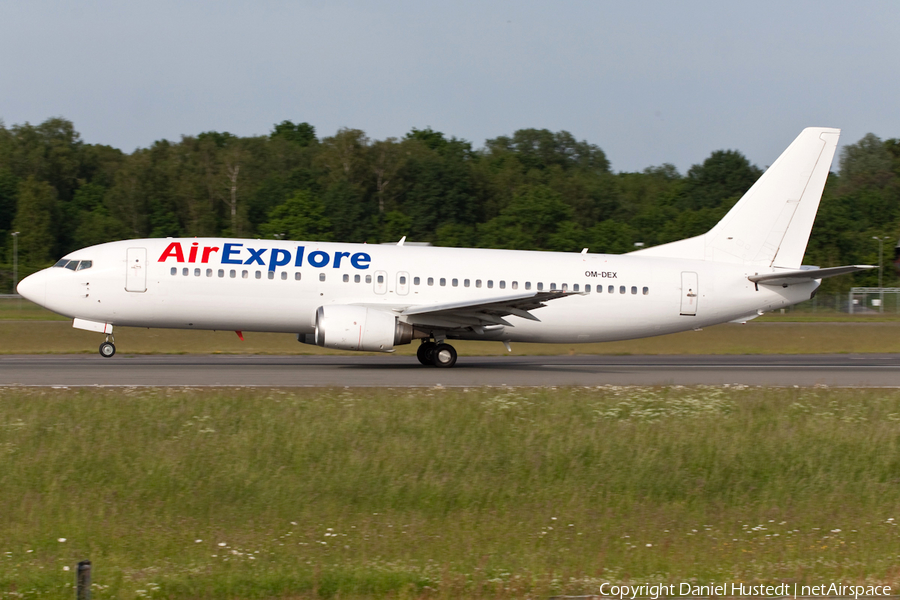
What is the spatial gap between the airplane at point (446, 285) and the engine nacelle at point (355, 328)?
0.10 feet

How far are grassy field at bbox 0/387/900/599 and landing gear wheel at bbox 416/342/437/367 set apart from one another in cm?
840

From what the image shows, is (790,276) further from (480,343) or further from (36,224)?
(36,224)

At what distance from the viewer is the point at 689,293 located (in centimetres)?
2617

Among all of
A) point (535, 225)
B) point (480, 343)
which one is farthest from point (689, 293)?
point (535, 225)

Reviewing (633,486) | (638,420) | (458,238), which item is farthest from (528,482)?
(458,238)

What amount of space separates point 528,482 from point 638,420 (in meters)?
3.95

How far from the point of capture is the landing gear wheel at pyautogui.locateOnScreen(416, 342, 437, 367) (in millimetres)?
25109

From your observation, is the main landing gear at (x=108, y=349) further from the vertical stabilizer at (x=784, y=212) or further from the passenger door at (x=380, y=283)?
the vertical stabilizer at (x=784, y=212)

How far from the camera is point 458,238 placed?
8188 cm

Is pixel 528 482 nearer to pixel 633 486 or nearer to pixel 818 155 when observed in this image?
pixel 633 486

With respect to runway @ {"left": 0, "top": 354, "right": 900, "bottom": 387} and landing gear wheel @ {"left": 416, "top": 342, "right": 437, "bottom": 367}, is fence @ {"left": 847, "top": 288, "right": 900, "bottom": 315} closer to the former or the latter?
A: runway @ {"left": 0, "top": 354, "right": 900, "bottom": 387}

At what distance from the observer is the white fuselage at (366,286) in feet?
77.3
